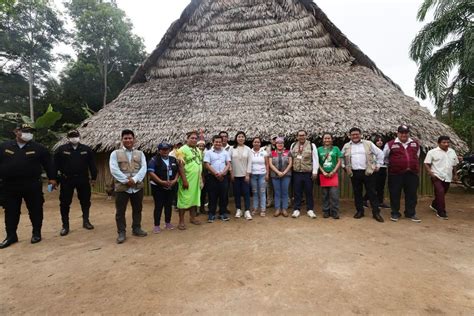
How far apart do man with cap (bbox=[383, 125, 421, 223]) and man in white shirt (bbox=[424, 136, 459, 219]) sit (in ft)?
1.59

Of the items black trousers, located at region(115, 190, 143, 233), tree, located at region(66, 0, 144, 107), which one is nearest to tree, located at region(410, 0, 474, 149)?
black trousers, located at region(115, 190, 143, 233)

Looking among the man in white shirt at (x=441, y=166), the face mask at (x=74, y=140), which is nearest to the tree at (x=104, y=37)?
the face mask at (x=74, y=140)

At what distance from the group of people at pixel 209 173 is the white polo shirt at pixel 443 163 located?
0.01 m

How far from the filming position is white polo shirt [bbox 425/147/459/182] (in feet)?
15.5

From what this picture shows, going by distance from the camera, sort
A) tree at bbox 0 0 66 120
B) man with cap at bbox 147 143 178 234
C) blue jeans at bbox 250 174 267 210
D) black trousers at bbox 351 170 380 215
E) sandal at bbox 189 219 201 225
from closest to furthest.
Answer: man with cap at bbox 147 143 178 234, sandal at bbox 189 219 201 225, black trousers at bbox 351 170 380 215, blue jeans at bbox 250 174 267 210, tree at bbox 0 0 66 120

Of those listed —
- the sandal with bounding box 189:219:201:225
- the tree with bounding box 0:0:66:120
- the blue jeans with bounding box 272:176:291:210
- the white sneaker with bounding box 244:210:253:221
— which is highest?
the tree with bounding box 0:0:66:120

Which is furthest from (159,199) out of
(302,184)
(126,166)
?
(302,184)

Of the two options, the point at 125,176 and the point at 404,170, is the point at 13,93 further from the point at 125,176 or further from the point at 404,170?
the point at 404,170

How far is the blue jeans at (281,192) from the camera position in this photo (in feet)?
16.2

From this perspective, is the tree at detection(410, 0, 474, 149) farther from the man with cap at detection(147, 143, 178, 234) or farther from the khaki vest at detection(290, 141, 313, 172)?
the man with cap at detection(147, 143, 178, 234)

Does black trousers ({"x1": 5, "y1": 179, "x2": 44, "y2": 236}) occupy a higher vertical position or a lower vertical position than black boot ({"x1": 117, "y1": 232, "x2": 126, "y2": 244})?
higher

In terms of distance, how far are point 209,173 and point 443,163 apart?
4.13 meters

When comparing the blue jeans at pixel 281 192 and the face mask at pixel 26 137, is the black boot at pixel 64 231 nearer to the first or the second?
the face mask at pixel 26 137

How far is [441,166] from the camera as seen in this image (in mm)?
4770
